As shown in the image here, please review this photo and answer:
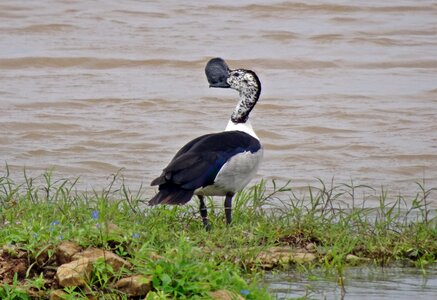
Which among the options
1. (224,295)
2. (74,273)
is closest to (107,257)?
(74,273)

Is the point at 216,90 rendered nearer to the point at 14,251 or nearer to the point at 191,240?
the point at 191,240

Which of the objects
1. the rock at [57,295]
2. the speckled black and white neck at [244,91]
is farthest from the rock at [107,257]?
the speckled black and white neck at [244,91]

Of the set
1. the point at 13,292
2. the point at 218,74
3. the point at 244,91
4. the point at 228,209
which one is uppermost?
the point at 218,74

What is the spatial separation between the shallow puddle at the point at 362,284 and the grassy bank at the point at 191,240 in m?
0.10

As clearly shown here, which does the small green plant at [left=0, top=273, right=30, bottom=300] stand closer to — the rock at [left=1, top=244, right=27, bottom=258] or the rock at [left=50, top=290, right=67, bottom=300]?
the rock at [left=50, top=290, right=67, bottom=300]

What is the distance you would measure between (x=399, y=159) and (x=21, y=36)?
6.86 m

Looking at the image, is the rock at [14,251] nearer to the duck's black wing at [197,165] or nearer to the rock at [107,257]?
the rock at [107,257]

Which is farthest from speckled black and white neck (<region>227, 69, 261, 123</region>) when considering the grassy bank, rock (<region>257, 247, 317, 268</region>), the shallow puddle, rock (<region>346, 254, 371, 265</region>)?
the shallow puddle

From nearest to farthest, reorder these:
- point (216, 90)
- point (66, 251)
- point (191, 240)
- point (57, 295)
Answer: point (57, 295) < point (66, 251) < point (191, 240) < point (216, 90)

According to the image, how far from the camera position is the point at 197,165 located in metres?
7.52

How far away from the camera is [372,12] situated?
18.0 m

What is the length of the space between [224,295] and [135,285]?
1.34 feet

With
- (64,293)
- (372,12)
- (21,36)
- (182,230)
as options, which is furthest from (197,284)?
(372,12)

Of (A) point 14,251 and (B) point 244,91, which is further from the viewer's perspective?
(B) point 244,91
